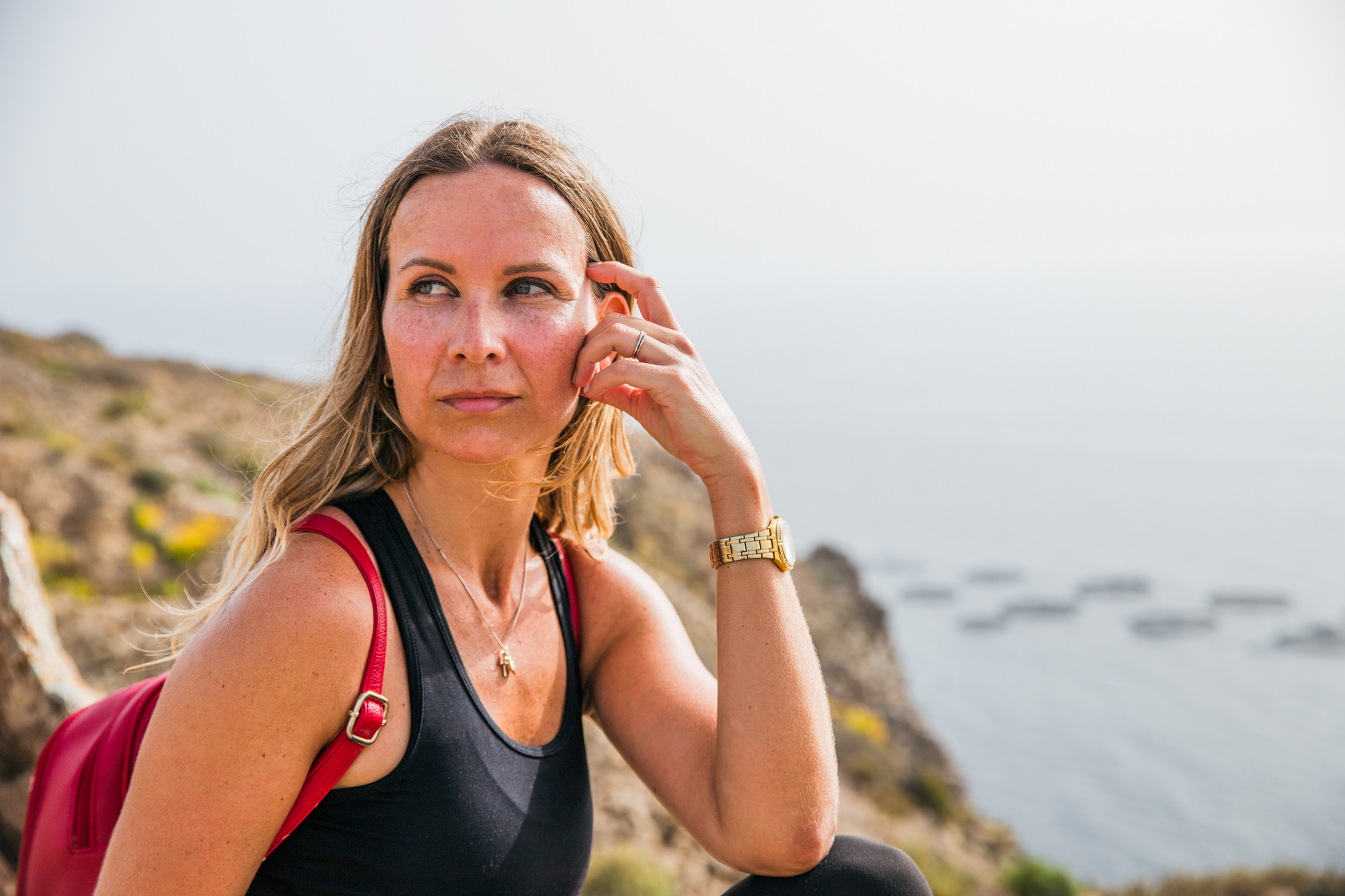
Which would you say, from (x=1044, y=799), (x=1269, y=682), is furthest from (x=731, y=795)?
(x=1269, y=682)

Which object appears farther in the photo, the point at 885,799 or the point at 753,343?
the point at 753,343

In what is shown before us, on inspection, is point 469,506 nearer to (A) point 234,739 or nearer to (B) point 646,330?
(B) point 646,330

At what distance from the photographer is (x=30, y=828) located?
6.31 ft

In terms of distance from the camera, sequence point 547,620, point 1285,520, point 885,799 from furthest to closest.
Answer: point 1285,520 < point 885,799 < point 547,620

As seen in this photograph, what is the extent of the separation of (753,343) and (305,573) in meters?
126

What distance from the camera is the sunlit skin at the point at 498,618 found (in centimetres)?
152

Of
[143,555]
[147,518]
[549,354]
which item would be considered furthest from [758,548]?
[147,518]

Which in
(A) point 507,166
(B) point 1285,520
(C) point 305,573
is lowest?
(B) point 1285,520

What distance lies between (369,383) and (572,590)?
0.75m

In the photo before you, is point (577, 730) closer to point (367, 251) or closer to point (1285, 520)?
point (367, 251)

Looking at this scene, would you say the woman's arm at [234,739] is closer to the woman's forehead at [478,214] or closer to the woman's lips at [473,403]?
the woman's lips at [473,403]

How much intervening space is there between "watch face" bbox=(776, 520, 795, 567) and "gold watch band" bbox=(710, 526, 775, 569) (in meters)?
0.03

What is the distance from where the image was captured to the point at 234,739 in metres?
1.51

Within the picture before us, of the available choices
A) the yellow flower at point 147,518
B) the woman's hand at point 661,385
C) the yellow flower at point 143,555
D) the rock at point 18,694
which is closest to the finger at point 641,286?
the woman's hand at point 661,385
